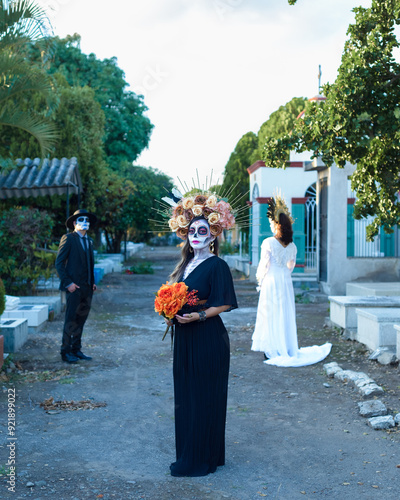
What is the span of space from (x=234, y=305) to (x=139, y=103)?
36609 millimetres

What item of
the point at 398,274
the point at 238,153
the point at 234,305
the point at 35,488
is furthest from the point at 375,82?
the point at 238,153

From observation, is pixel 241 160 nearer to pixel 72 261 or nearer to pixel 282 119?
pixel 282 119

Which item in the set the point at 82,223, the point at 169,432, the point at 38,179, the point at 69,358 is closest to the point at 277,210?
the point at 82,223

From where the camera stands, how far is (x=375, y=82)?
25.1ft

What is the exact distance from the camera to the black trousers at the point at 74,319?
8164mm

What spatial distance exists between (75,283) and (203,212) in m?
3.97

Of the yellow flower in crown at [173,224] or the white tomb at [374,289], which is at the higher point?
the yellow flower in crown at [173,224]

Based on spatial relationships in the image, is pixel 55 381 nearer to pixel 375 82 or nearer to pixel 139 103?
pixel 375 82

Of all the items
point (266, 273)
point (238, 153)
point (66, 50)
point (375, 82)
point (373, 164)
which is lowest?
point (266, 273)

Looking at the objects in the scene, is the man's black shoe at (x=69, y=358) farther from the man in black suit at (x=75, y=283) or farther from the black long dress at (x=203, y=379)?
the black long dress at (x=203, y=379)

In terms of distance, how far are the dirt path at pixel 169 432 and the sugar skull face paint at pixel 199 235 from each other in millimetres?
1706

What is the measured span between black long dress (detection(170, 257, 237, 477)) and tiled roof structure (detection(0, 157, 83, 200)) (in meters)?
9.66

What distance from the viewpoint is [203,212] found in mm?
4812

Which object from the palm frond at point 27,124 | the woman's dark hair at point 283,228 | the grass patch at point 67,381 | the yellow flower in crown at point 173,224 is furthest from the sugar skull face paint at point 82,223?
the yellow flower in crown at point 173,224
